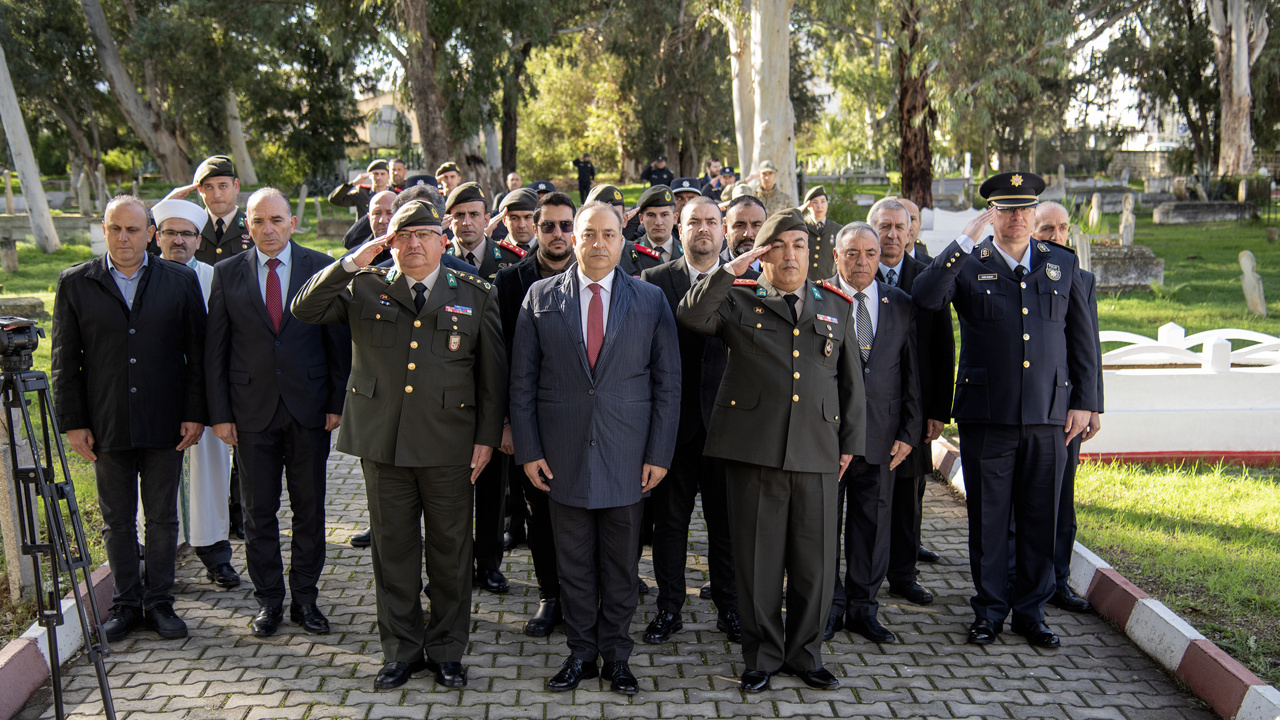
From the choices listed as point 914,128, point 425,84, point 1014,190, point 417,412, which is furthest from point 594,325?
point 914,128

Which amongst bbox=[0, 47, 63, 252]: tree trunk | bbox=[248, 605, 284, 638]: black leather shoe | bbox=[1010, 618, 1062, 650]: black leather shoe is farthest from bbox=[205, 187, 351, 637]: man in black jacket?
bbox=[0, 47, 63, 252]: tree trunk

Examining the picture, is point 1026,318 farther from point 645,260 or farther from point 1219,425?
point 1219,425

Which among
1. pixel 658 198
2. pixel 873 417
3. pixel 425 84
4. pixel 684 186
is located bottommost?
pixel 873 417

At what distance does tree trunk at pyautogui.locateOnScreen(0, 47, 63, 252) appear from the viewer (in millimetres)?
19141

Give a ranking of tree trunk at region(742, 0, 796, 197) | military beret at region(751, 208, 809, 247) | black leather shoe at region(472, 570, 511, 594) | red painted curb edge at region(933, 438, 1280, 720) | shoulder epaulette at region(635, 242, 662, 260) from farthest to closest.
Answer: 1. tree trunk at region(742, 0, 796, 197)
2. shoulder epaulette at region(635, 242, 662, 260)
3. black leather shoe at region(472, 570, 511, 594)
4. military beret at region(751, 208, 809, 247)
5. red painted curb edge at region(933, 438, 1280, 720)

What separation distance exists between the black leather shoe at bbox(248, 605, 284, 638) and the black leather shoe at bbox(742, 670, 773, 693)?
7.54 ft

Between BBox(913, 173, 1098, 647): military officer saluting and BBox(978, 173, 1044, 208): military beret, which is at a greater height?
BBox(978, 173, 1044, 208): military beret

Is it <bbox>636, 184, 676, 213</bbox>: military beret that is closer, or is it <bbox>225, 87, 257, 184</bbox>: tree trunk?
<bbox>636, 184, 676, 213</bbox>: military beret

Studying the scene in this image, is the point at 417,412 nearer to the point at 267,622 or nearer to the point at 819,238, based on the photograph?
the point at 267,622

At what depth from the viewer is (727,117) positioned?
34750mm

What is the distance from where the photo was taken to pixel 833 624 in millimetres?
4852

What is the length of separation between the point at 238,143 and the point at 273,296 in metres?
39.2

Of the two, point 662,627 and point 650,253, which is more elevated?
point 650,253

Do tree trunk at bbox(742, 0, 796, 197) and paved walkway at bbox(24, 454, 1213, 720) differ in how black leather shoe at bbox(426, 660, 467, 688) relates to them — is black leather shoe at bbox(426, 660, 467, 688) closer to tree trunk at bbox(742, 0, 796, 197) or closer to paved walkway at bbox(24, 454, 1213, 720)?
paved walkway at bbox(24, 454, 1213, 720)
